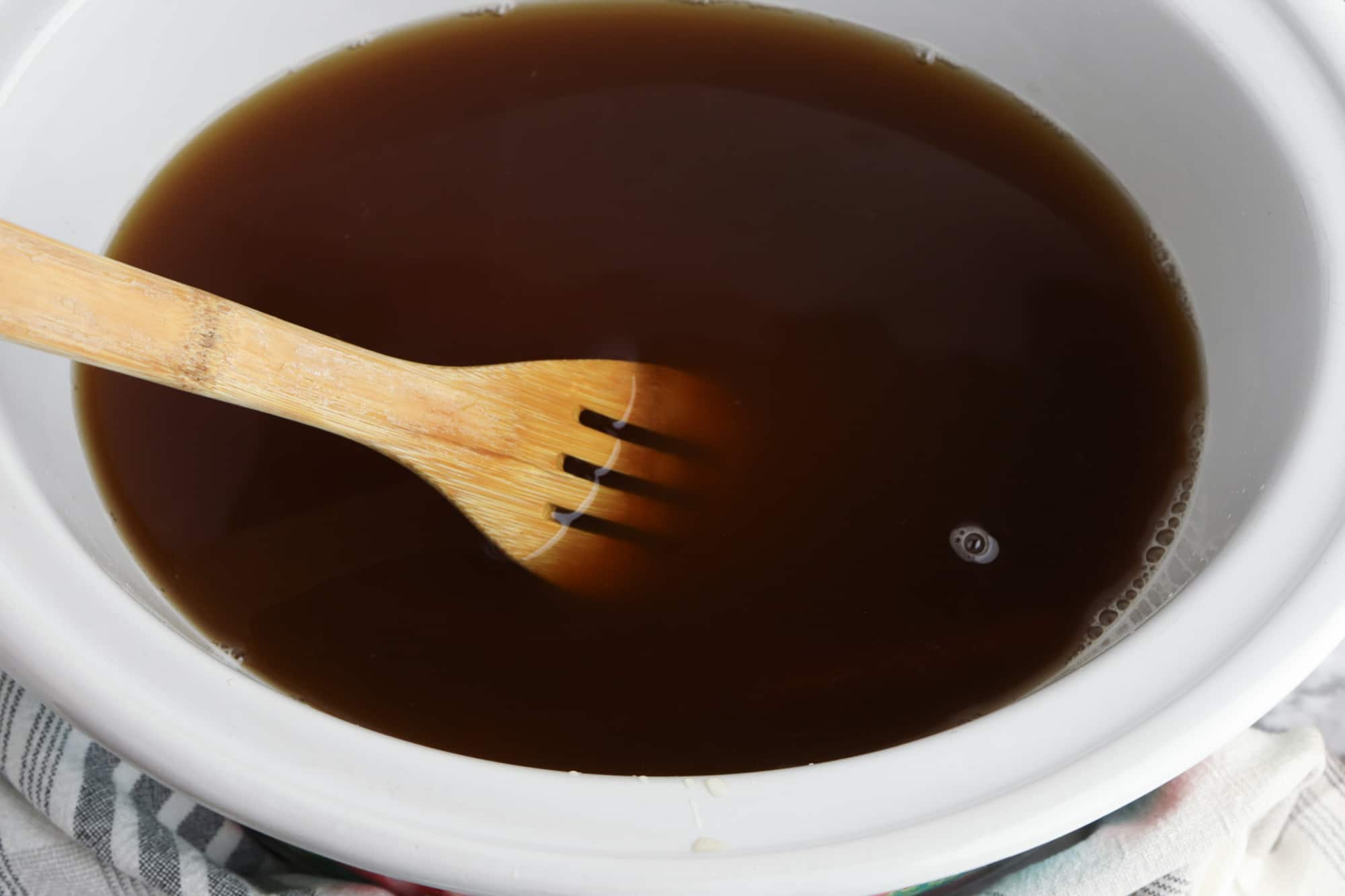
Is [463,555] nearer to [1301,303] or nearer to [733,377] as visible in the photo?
[733,377]

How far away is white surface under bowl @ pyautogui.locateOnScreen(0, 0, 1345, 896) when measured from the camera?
512mm

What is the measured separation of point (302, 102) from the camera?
1051mm

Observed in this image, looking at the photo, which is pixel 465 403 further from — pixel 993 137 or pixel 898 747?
pixel 993 137

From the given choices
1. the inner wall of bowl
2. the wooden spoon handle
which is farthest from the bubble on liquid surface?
the wooden spoon handle

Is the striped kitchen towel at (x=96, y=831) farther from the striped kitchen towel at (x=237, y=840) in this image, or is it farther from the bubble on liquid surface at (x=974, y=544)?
the bubble on liquid surface at (x=974, y=544)

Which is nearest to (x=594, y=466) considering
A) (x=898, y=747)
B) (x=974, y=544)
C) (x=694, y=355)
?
(x=694, y=355)

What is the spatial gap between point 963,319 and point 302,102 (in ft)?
2.13

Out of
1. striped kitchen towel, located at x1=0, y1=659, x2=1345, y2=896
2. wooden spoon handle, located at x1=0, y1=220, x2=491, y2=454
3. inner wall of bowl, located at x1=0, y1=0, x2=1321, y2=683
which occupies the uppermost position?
inner wall of bowl, located at x1=0, y1=0, x2=1321, y2=683

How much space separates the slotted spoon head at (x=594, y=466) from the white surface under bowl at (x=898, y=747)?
249 millimetres

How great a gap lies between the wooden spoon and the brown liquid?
1.7 inches

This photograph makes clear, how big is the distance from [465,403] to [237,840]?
1.31 ft

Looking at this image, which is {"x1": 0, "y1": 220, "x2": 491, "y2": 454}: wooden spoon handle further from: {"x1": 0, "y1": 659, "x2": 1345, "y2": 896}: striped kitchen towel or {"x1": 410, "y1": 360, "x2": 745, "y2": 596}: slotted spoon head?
Result: {"x1": 0, "y1": 659, "x2": 1345, "y2": 896}: striped kitchen towel

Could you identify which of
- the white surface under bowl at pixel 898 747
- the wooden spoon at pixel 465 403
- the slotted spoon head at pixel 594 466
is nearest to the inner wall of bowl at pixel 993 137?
the white surface under bowl at pixel 898 747

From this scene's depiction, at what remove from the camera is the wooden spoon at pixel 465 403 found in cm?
61
